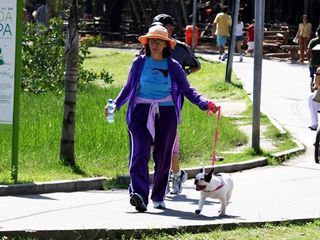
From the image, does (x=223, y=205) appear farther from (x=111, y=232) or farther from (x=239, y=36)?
(x=239, y=36)

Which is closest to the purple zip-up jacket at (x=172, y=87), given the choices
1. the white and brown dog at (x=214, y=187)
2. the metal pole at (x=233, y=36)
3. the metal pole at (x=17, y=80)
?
the white and brown dog at (x=214, y=187)

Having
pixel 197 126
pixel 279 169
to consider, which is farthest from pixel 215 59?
pixel 279 169

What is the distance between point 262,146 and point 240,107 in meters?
5.71

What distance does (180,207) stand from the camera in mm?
10812

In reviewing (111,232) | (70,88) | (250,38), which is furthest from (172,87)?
(250,38)

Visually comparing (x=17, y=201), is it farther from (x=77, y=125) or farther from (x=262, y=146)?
(x=262, y=146)

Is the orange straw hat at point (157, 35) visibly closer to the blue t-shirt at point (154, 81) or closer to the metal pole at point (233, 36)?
the blue t-shirt at point (154, 81)

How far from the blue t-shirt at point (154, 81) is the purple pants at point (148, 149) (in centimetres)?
12

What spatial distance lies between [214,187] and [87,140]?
517 cm

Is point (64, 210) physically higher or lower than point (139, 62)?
lower

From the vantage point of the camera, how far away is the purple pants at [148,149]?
10.2 metres

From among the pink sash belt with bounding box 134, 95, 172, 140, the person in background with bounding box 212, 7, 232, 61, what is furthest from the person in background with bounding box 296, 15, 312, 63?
the pink sash belt with bounding box 134, 95, 172, 140

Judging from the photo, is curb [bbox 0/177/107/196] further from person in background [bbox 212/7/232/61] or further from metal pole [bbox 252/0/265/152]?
person in background [bbox 212/7/232/61]

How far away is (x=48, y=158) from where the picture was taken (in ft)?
44.5
